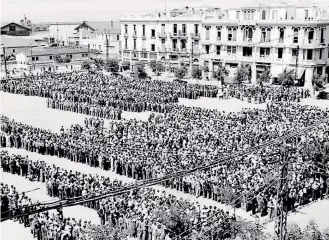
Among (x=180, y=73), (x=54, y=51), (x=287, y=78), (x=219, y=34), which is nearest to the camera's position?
(x=287, y=78)

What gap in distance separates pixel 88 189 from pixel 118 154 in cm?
445

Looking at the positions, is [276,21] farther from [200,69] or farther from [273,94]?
[273,94]

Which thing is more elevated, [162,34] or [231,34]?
[162,34]

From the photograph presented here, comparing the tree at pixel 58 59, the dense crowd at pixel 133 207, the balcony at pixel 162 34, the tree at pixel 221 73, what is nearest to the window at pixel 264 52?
the tree at pixel 221 73

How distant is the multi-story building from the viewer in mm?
58062

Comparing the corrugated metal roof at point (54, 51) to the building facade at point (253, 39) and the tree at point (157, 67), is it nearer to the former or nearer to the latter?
the building facade at point (253, 39)

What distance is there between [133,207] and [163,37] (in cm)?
4653

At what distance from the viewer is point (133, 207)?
15.8 metres

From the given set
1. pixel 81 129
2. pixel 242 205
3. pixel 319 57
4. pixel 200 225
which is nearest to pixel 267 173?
pixel 242 205

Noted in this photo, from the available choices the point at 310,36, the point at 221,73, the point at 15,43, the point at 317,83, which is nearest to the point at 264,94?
the point at 317,83

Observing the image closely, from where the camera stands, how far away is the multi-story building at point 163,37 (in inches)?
2286

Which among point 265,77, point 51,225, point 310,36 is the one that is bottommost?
point 51,225

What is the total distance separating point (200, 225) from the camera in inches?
544

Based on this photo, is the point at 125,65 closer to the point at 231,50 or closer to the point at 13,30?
the point at 231,50
